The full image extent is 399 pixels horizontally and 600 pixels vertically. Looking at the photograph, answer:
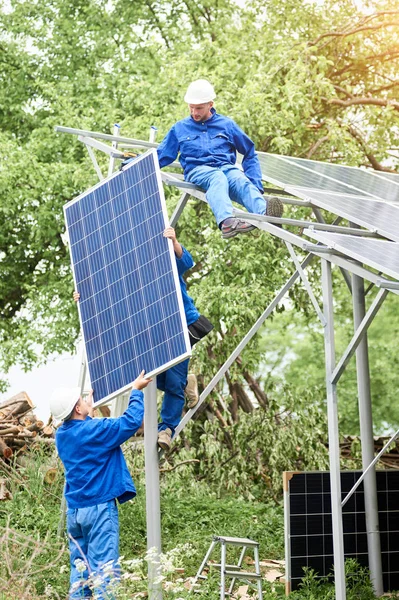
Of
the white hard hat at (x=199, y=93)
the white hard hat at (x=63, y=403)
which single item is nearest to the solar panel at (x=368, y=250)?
the white hard hat at (x=199, y=93)

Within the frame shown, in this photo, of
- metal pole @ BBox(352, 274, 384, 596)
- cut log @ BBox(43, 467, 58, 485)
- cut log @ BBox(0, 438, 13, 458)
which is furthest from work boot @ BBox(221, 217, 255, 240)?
cut log @ BBox(0, 438, 13, 458)

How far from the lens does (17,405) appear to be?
464 inches

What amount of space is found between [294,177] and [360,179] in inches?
60.9

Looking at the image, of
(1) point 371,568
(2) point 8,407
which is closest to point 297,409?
(2) point 8,407

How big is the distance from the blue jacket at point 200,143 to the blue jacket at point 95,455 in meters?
2.19

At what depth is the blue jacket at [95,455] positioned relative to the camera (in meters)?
6.35

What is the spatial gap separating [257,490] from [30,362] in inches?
177

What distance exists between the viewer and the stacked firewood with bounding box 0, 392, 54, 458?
10969 millimetres

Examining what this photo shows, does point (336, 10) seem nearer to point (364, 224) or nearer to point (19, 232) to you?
point (19, 232)

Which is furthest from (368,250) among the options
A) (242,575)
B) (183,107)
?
(183,107)

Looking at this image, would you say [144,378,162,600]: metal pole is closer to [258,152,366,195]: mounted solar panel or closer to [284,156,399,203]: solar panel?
[258,152,366,195]: mounted solar panel

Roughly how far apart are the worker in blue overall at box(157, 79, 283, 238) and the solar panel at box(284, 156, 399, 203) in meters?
1.91

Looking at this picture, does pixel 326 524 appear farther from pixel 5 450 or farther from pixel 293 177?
pixel 5 450

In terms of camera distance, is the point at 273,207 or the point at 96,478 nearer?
the point at 96,478
